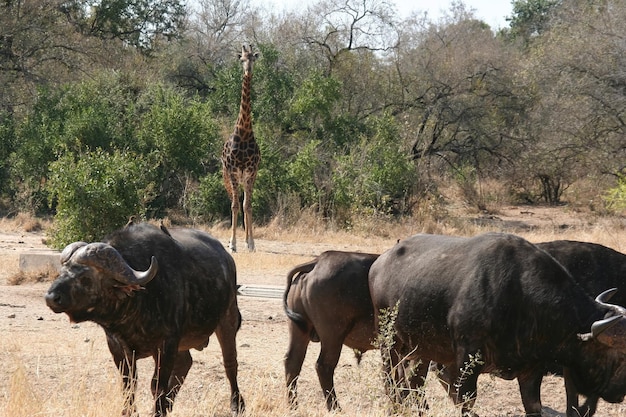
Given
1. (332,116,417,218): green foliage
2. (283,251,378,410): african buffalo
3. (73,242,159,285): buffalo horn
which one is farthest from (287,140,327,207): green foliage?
(73,242,159,285): buffalo horn

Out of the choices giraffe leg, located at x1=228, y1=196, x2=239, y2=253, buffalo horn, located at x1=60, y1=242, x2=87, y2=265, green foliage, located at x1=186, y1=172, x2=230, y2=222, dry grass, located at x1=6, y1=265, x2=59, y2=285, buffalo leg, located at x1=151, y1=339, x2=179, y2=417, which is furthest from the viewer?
green foliage, located at x1=186, y1=172, x2=230, y2=222

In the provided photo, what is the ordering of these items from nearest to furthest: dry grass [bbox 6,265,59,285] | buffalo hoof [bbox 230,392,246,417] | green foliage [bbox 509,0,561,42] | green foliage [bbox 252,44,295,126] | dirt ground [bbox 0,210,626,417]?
dirt ground [bbox 0,210,626,417]
buffalo hoof [bbox 230,392,246,417]
dry grass [bbox 6,265,59,285]
green foliage [bbox 252,44,295,126]
green foliage [bbox 509,0,561,42]

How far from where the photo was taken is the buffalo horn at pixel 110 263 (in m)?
6.49

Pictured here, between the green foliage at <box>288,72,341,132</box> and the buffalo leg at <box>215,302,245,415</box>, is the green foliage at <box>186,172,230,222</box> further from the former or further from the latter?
the buffalo leg at <box>215,302,245,415</box>

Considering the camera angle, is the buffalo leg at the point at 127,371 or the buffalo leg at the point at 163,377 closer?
the buffalo leg at the point at 127,371

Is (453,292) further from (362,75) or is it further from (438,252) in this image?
(362,75)

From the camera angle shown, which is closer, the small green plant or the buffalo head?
the buffalo head

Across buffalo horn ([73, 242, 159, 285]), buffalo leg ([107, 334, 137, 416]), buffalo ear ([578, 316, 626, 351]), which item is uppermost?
buffalo horn ([73, 242, 159, 285])

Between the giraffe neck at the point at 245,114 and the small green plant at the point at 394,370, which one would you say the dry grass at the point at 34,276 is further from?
the small green plant at the point at 394,370

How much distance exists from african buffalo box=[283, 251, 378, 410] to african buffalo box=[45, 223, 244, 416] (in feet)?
2.46

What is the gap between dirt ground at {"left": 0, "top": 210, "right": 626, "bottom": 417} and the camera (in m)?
7.31

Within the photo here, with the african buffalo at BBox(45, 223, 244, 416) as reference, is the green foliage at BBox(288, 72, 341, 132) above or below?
above

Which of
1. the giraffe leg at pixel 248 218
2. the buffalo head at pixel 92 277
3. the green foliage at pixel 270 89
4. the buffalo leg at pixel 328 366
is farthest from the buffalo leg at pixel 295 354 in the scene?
the green foliage at pixel 270 89

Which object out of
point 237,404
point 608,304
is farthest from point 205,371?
point 608,304
